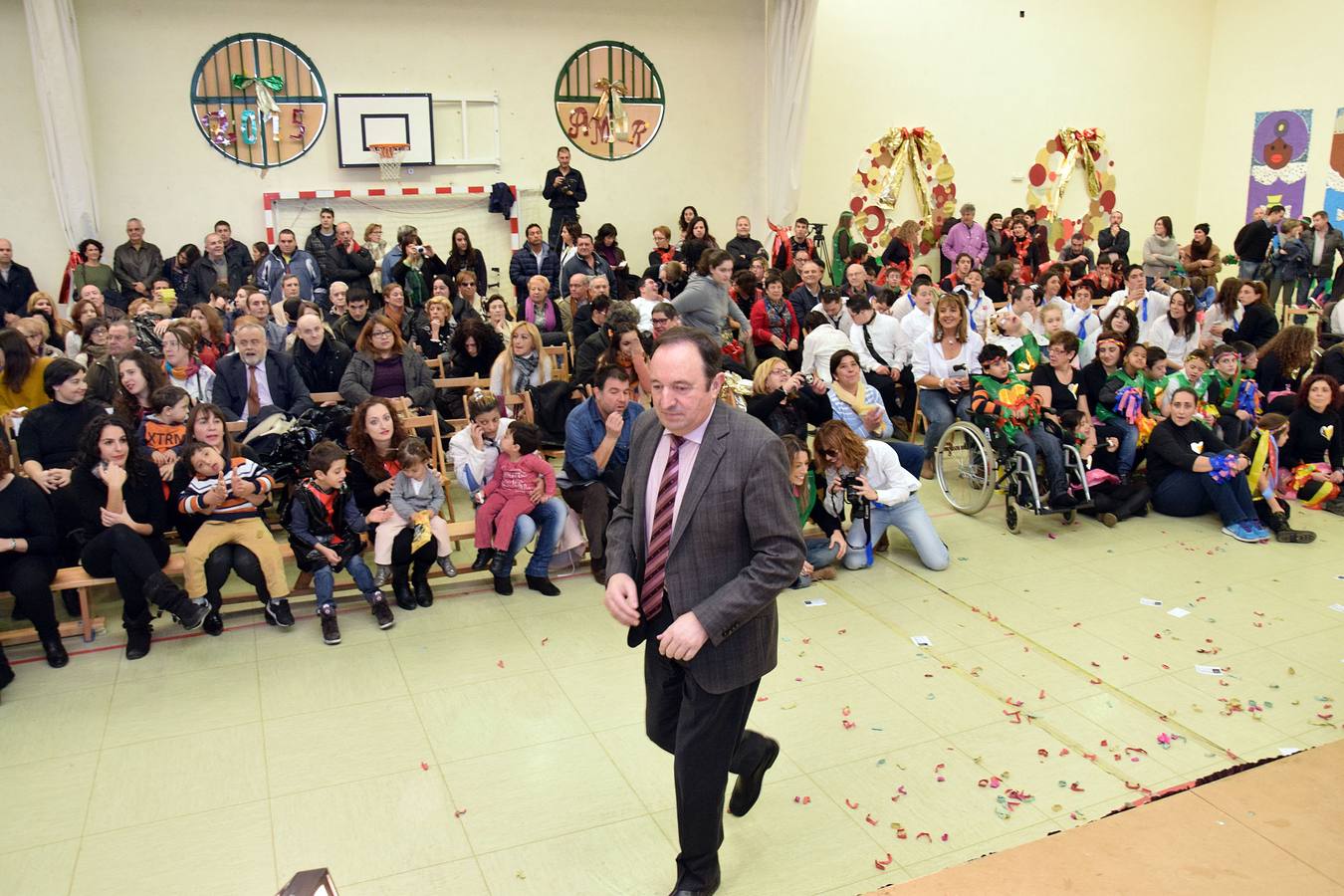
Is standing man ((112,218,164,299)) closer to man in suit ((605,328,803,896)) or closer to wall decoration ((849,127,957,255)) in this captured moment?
wall decoration ((849,127,957,255))

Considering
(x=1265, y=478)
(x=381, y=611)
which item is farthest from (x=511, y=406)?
(x=1265, y=478)

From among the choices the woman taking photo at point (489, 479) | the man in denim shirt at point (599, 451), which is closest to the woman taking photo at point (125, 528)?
the woman taking photo at point (489, 479)

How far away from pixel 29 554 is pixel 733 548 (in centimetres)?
340

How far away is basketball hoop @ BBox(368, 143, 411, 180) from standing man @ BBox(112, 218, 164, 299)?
2.38m

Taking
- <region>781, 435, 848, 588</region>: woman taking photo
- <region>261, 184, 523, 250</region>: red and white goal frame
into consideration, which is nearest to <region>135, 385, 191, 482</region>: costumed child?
<region>781, 435, 848, 588</region>: woman taking photo

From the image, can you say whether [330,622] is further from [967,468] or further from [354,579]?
[967,468]

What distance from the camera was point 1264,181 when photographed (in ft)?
47.0

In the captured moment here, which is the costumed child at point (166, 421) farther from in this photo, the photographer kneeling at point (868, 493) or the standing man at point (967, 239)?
the standing man at point (967, 239)

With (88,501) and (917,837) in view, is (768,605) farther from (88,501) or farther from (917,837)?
(88,501)

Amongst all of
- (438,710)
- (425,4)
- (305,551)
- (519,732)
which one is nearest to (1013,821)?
(519,732)

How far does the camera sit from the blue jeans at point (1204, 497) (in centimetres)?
590

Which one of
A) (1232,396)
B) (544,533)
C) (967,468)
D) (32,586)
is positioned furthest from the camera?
(1232,396)

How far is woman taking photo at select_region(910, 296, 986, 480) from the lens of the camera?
6.84 m

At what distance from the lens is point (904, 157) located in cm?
1327
